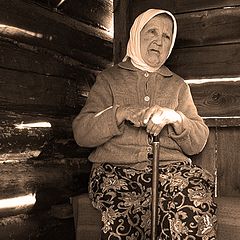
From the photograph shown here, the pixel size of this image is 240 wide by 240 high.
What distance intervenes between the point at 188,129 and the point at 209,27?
32.8 inches

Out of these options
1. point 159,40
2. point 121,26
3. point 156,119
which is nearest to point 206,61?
point 159,40

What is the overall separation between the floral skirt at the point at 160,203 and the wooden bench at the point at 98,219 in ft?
0.34

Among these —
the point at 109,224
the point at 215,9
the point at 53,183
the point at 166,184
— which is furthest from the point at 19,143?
the point at 215,9

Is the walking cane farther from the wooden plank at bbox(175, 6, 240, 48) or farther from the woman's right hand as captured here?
the wooden plank at bbox(175, 6, 240, 48)

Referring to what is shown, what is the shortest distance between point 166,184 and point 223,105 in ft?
2.62

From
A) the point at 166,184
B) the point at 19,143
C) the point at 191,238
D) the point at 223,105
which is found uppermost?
the point at 223,105

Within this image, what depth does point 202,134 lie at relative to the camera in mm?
2350

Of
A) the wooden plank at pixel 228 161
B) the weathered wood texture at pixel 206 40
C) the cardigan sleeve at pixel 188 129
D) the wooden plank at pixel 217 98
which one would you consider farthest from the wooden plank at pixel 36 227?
the weathered wood texture at pixel 206 40

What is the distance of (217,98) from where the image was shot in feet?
9.00

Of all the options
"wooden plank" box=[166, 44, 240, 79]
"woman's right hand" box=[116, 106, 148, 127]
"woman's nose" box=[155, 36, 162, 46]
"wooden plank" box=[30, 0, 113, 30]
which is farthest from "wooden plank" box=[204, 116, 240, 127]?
"wooden plank" box=[30, 0, 113, 30]

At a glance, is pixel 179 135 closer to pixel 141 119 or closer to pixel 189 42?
pixel 141 119

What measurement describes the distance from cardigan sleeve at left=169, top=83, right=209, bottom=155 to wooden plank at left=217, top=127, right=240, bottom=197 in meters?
0.36

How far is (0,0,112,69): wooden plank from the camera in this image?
2170 mm

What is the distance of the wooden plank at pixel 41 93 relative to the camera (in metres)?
2.14
